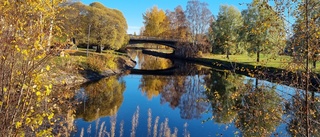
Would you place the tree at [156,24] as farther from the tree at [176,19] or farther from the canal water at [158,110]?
the canal water at [158,110]

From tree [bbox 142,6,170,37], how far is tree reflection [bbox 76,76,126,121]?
2466 inches

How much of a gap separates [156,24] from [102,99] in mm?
73566

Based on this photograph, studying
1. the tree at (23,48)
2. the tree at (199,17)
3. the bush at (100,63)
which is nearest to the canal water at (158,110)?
the bush at (100,63)

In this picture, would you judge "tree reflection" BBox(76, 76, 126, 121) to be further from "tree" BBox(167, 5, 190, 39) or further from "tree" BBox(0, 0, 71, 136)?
"tree" BBox(167, 5, 190, 39)

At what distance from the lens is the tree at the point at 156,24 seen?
3686 inches

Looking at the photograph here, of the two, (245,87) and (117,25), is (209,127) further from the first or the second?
(117,25)

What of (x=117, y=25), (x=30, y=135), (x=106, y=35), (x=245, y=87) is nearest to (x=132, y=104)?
(x=30, y=135)

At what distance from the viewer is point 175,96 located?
25.1 meters

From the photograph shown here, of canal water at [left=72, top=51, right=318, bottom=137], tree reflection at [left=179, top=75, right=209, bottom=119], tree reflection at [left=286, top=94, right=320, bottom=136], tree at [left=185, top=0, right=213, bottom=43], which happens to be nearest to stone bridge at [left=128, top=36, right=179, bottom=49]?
tree at [left=185, top=0, right=213, bottom=43]

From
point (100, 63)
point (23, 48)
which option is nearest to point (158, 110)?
point (100, 63)

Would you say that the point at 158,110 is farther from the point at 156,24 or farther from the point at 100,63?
the point at 156,24

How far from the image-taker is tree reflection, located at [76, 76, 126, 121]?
705 inches

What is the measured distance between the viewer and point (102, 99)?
22.4 metres

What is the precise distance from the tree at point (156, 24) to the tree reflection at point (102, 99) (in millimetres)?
62640
